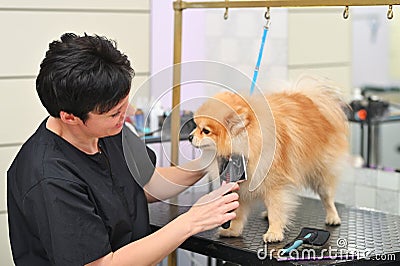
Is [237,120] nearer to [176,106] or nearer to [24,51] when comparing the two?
[176,106]

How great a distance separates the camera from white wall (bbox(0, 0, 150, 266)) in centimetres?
215

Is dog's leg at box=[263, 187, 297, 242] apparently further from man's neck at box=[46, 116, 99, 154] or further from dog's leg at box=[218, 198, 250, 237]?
man's neck at box=[46, 116, 99, 154]

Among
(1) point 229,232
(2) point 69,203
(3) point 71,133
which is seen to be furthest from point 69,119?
(1) point 229,232

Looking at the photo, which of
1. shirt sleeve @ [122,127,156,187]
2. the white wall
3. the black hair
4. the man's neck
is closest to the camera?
the black hair

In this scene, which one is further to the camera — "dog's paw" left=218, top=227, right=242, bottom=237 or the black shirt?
"dog's paw" left=218, top=227, right=242, bottom=237

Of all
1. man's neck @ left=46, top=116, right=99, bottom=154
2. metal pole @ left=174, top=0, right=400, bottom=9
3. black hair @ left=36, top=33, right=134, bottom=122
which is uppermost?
metal pole @ left=174, top=0, right=400, bottom=9

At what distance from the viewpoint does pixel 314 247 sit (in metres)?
1.47

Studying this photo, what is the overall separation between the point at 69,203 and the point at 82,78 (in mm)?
250

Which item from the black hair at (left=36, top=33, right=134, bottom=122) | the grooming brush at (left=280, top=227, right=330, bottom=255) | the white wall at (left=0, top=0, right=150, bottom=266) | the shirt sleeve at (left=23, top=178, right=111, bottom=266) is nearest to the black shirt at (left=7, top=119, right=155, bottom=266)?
the shirt sleeve at (left=23, top=178, right=111, bottom=266)

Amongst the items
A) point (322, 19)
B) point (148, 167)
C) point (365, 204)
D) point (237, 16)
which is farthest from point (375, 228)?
point (322, 19)

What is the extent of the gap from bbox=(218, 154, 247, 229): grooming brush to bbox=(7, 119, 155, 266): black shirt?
0.24 metres

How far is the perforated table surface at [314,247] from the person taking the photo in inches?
56.4

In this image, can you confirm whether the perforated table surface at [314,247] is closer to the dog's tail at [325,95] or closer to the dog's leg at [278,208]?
the dog's leg at [278,208]

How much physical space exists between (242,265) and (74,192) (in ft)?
1.24
